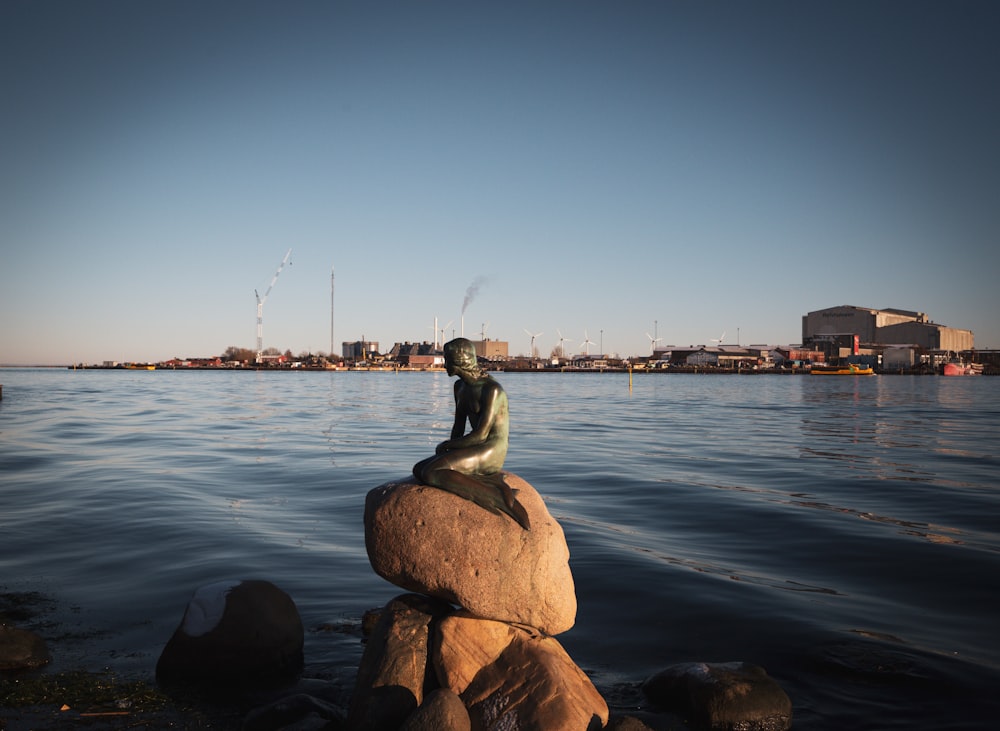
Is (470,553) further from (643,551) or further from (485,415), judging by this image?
(643,551)

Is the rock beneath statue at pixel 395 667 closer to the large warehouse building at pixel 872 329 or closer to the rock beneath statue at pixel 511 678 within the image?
the rock beneath statue at pixel 511 678

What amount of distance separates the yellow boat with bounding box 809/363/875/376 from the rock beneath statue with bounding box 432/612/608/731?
586 feet

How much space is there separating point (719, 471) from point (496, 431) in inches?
711

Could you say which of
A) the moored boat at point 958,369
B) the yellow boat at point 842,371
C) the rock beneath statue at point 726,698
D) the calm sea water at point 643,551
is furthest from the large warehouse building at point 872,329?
the rock beneath statue at point 726,698

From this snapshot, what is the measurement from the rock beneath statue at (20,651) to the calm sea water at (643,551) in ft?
0.81

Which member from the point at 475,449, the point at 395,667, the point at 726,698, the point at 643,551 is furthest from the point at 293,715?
the point at 643,551

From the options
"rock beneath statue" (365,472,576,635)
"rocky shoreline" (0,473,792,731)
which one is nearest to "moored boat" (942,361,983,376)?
"rocky shoreline" (0,473,792,731)

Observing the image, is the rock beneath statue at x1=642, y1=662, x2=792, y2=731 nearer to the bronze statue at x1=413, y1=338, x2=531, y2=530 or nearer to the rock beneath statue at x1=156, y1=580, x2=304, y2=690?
the bronze statue at x1=413, y1=338, x2=531, y2=530

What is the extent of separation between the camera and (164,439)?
104 ft

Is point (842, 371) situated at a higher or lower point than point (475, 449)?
lower

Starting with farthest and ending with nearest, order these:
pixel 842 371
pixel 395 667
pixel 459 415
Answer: pixel 842 371, pixel 459 415, pixel 395 667

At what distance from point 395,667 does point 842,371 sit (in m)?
181

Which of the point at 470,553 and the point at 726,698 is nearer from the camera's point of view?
the point at 470,553

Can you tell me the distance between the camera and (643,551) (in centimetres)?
1330
